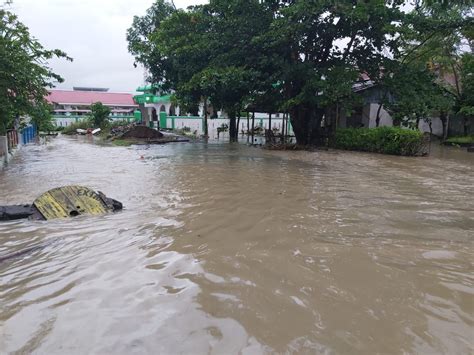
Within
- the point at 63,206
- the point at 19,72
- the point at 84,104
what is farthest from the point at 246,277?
the point at 84,104

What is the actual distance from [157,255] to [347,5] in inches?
530

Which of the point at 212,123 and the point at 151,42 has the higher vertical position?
the point at 151,42

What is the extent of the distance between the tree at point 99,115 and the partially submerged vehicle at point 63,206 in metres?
33.5

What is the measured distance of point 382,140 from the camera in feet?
55.6

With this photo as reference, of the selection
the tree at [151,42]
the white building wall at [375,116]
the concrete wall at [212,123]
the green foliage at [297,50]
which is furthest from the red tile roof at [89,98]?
the white building wall at [375,116]

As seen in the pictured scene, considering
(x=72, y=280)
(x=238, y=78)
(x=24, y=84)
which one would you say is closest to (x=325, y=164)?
(x=238, y=78)

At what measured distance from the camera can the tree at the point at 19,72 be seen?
10.3 m

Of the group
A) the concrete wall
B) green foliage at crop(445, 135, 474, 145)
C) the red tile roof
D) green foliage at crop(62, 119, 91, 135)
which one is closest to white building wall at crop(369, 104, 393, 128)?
green foliage at crop(445, 135, 474, 145)

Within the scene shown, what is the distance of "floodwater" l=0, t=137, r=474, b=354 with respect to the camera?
280 cm

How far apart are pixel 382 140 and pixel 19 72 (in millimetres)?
13441

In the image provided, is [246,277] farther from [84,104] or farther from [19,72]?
[84,104]

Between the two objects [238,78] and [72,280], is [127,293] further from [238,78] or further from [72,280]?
[238,78]

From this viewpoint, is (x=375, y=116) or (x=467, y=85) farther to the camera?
(x=375, y=116)

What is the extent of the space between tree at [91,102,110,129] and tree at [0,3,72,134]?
27.0m
